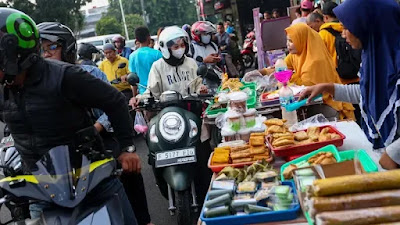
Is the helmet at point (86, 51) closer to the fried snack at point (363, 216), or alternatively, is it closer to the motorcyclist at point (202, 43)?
the motorcyclist at point (202, 43)

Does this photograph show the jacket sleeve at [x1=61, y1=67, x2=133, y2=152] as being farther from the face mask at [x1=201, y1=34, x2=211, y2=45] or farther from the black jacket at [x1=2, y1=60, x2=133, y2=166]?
the face mask at [x1=201, y1=34, x2=211, y2=45]

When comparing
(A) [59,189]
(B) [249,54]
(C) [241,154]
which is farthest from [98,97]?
(B) [249,54]

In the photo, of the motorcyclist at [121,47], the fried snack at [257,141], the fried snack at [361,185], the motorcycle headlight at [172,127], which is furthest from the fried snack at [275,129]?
the motorcyclist at [121,47]

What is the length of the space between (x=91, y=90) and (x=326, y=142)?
1.39 m

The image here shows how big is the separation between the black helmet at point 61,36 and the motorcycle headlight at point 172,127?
92 centimetres

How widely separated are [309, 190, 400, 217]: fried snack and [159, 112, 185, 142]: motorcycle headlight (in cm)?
223

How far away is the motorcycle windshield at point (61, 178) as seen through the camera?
1951mm

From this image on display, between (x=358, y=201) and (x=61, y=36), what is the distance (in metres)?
2.61

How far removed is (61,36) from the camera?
11.0ft

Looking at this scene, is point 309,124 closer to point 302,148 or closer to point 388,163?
point 302,148

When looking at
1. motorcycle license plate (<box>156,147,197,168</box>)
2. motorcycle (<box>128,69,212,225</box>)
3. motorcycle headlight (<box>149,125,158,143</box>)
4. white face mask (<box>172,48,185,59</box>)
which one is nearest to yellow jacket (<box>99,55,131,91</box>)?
white face mask (<box>172,48,185,59</box>)

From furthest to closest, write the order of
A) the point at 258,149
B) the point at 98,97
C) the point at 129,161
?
the point at 258,149
the point at 129,161
the point at 98,97

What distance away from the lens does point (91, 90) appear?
2.20 meters

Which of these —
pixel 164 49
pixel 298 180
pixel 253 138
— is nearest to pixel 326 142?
pixel 253 138
